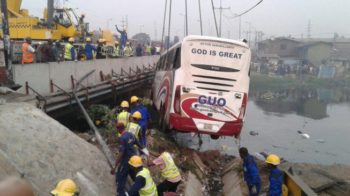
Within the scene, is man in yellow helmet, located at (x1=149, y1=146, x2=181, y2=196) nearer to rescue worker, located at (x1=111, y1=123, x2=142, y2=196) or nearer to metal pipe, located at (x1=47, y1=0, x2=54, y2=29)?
rescue worker, located at (x1=111, y1=123, x2=142, y2=196)

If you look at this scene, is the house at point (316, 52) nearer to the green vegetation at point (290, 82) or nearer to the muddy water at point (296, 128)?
the green vegetation at point (290, 82)

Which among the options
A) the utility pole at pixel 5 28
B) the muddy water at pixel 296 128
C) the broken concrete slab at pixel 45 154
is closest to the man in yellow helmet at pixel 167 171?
the broken concrete slab at pixel 45 154

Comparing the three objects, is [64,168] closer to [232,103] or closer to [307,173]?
[232,103]

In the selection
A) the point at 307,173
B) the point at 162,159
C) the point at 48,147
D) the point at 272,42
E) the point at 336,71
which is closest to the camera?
the point at 162,159

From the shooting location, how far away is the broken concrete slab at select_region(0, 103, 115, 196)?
7156 millimetres

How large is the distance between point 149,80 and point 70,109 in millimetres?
10667

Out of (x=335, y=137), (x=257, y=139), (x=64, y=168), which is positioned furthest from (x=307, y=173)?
(x=335, y=137)

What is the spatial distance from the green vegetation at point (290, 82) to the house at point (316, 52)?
631 cm

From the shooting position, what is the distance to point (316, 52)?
217 feet

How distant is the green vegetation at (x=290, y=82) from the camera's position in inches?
2196

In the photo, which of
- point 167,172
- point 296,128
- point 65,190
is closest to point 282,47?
point 296,128

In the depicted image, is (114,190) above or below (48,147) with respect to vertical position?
below

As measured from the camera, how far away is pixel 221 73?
39.2 ft

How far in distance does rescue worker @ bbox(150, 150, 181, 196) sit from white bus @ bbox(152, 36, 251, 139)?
3823 mm
